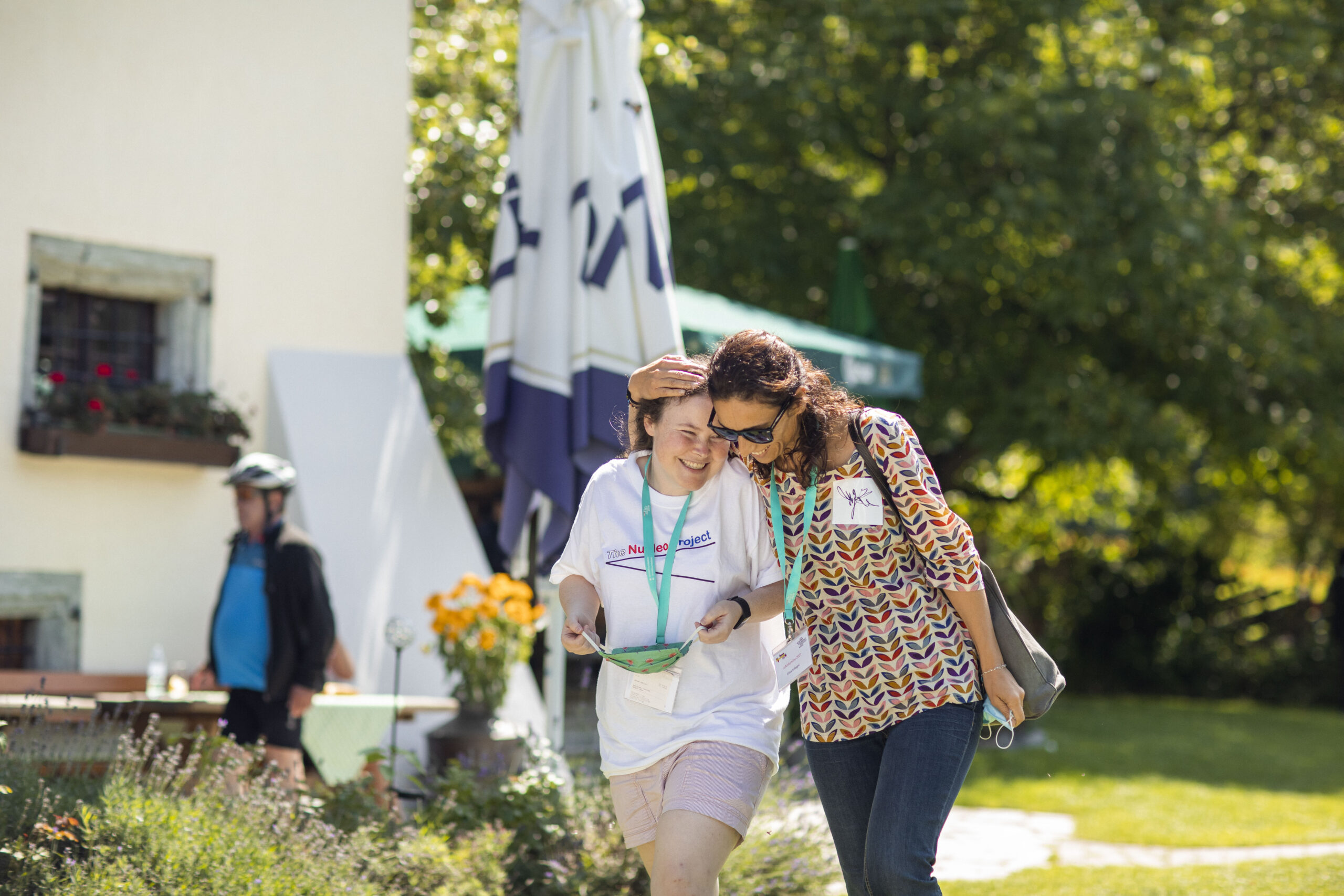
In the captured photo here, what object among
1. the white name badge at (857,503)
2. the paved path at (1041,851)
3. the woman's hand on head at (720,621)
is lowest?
the paved path at (1041,851)

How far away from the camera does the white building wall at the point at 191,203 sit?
621 centimetres

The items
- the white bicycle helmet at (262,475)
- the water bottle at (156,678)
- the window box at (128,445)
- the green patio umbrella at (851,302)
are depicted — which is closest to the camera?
the white bicycle helmet at (262,475)

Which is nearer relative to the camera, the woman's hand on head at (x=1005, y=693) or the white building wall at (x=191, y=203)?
the woman's hand on head at (x=1005, y=693)

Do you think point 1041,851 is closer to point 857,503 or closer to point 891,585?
point 891,585

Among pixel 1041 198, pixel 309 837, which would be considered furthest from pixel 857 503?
pixel 1041 198

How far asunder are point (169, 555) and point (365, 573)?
2.94 feet

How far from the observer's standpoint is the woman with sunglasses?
3.19 m

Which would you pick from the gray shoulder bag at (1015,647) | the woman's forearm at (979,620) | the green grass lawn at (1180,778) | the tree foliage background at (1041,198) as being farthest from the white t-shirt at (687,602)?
the tree foliage background at (1041,198)

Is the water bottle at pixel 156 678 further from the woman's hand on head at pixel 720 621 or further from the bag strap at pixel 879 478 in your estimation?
the bag strap at pixel 879 478

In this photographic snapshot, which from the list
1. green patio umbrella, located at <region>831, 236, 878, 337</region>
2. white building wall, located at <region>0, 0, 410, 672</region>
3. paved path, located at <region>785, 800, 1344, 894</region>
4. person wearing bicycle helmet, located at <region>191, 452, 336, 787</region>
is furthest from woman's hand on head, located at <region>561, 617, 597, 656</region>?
green patio umbrella, located at <region>831, 236, 878, 337</region>

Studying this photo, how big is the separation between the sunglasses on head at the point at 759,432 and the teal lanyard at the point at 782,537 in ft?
0.54

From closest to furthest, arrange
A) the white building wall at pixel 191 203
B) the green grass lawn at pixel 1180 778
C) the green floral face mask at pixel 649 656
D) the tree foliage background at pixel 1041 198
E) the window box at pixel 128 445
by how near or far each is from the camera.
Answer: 1. the green floral face mask at pixel 649 656
2. the window box at pixel 128 445
3. the white building wall at pixel 191 203
4. the green grass lawn at pixel 1180 778
5. the tree foliage background at pixel 1041 198

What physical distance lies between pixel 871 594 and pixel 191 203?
4.69m
